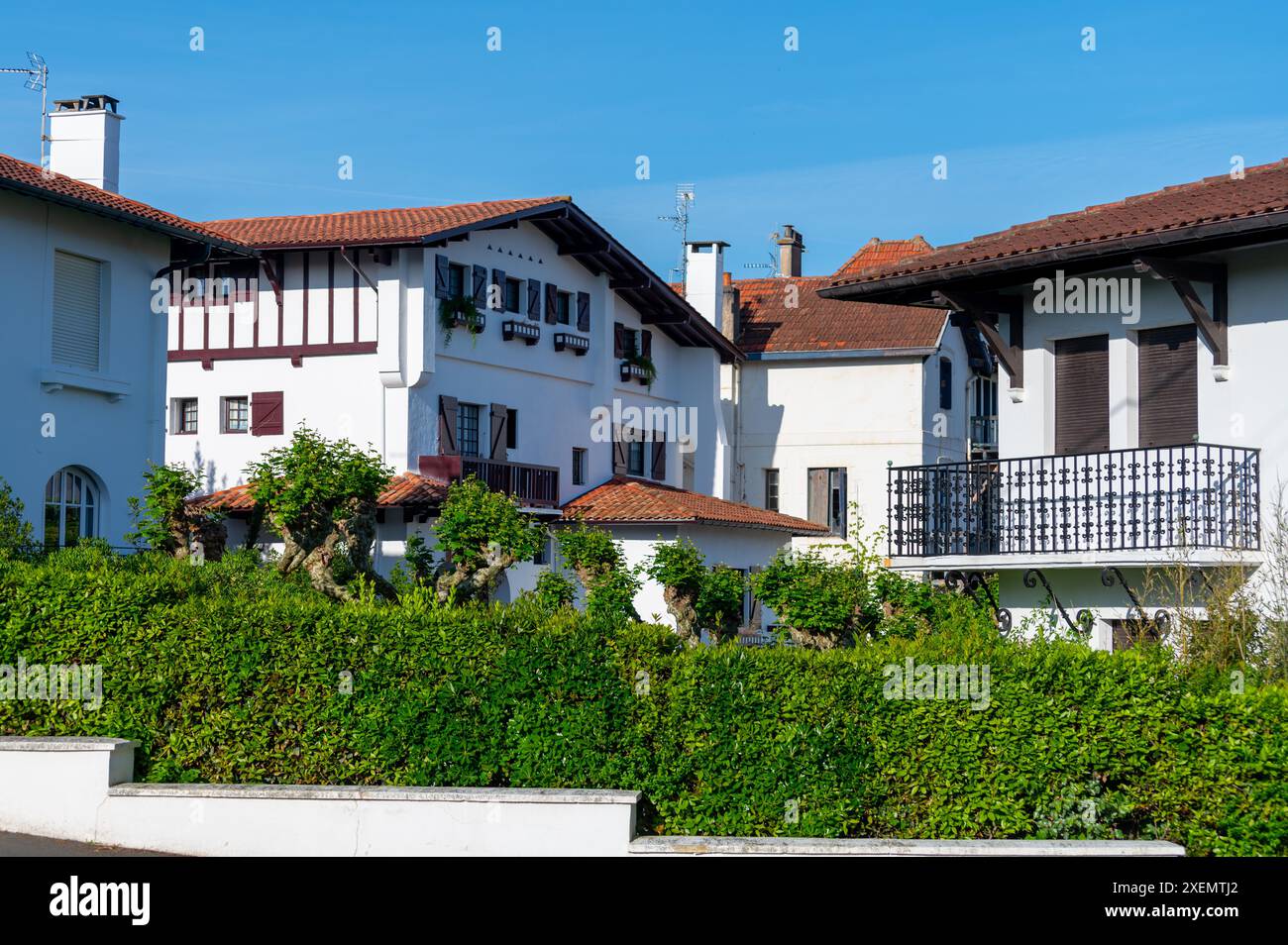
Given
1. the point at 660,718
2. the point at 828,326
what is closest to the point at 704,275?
the point at 828,326

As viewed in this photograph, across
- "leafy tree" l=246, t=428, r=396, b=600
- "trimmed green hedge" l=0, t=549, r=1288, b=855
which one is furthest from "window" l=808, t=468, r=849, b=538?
"trimmed green hedge" l=0, t=549, r=1288, b=855

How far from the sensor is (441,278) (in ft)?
112

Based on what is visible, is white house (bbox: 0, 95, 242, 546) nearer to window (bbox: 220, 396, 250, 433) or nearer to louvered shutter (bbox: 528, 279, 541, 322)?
window (bbox: 220, 396, 250, 433)

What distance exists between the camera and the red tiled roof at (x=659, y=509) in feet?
→ 119

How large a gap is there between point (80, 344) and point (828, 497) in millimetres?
23947

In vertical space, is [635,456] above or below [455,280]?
below

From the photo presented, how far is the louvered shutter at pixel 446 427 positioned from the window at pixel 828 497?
1336 cm

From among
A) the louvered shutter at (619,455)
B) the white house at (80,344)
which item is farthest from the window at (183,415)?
the louvered shutter at (619,455)

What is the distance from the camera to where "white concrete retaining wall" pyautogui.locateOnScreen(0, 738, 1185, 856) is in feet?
39.4

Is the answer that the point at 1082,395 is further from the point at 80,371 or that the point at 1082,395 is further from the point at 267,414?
the point at 267,414

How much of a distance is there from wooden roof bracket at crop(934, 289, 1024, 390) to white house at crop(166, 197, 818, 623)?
589 inches

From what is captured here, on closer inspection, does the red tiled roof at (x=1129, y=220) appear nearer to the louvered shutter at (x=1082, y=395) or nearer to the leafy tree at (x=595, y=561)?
the louvered shutter at (x=1082, y=395)

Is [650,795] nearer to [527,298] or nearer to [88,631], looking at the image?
[88,631]
